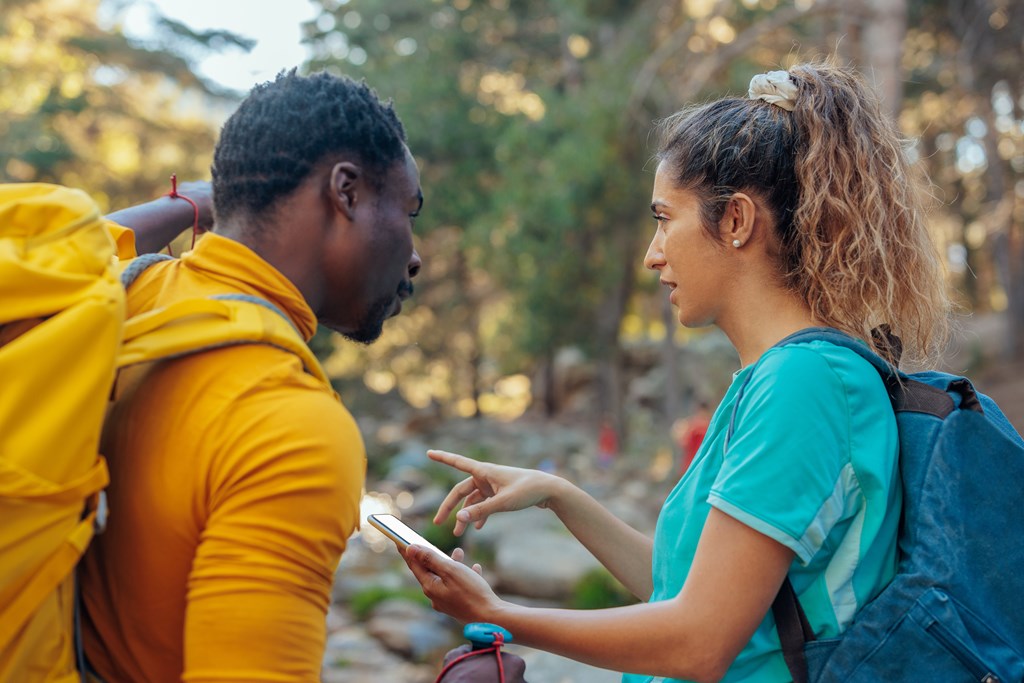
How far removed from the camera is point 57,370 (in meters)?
1.25

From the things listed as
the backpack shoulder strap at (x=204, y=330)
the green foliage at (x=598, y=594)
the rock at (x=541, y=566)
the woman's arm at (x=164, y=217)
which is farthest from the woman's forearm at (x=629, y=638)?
the rock at (x=541, y=566)

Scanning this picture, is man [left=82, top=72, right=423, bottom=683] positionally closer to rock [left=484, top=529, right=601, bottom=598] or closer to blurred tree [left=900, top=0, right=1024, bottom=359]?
rock [left=484, top=529, right=601, bottom=598]

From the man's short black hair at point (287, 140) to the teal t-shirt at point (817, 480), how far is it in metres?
0.77

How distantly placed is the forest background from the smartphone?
9493 mm

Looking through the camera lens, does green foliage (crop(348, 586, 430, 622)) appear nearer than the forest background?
Yes

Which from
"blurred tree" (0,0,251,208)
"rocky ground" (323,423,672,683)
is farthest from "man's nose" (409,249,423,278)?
"blurred tree" (0,0,251,208)

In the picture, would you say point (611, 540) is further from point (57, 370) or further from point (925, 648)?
point (57, 370)

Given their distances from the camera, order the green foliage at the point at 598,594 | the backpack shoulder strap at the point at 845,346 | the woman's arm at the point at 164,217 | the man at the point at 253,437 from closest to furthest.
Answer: the man at the point at 253,437 → the backpack shoulder strap at the point at 845,346 → the woman's arm at the point at 164,217 → the green foliage at the point at 598,594

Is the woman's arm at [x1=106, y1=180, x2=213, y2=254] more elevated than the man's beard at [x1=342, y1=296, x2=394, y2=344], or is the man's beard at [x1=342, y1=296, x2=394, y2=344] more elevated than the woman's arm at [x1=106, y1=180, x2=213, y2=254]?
the man's beard at [x1=342, y1=296, x2=394, y2=344]

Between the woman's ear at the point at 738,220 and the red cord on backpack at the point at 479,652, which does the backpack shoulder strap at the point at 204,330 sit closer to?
the red cord on backpack at the point at 479,652

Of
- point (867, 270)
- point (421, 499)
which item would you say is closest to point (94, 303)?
point (867, 270)

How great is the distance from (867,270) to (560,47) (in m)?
20.8

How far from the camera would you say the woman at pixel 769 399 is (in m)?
1.63

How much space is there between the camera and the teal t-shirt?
5.30 ft
